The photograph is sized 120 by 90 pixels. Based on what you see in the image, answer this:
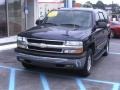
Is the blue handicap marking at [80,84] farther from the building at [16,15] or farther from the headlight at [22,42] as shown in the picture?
the building at [16,15]

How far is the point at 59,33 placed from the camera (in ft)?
26.3

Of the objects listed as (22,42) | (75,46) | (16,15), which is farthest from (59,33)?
(16,15)

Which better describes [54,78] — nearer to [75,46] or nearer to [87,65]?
[87,65]

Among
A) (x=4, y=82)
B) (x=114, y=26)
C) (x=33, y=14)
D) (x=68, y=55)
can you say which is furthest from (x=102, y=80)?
(x=114, y=26)

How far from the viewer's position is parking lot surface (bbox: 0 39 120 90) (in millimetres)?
7398

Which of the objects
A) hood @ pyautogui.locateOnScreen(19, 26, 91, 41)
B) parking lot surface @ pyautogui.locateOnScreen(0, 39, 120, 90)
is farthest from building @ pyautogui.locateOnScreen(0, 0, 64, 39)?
hood @ pyautogui.locateOnScreen(19, 26, 91, 41)

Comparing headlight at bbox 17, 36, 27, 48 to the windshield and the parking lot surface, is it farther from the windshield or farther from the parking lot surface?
the windshield

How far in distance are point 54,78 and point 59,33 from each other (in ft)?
3.98

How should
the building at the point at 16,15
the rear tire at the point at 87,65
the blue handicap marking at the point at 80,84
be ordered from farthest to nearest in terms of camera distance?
the building at the point at 16,15
the rear tire at the point at 87,65
the blue handicap marking at the point at 80,84

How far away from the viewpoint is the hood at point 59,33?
7805 mm

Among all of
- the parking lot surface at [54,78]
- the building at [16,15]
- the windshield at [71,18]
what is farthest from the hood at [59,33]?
the building at [16,15]

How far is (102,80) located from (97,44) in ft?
5.44

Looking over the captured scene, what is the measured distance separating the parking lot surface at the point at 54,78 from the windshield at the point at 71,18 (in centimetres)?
144

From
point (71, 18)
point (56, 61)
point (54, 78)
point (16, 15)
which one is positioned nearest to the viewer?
point (56, 61)
